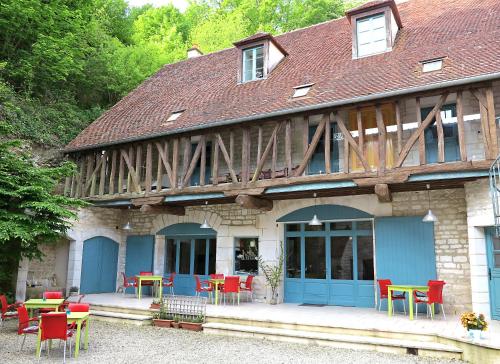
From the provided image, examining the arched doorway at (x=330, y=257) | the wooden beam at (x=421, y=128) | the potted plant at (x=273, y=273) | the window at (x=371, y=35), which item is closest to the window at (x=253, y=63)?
the window at (x=371, y=35)

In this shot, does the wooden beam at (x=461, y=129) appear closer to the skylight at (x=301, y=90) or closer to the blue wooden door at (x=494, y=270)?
the blue wooden door at (x=494, y=270)

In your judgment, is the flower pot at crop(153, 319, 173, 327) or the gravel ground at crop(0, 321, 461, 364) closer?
the gravel ground at crop(0, 321, 461, 364)

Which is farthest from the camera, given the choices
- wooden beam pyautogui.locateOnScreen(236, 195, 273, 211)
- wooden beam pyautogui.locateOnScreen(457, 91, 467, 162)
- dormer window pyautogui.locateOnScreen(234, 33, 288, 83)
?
dormer window pyautogui.locateOnScreen(234, 33, 288, 83)

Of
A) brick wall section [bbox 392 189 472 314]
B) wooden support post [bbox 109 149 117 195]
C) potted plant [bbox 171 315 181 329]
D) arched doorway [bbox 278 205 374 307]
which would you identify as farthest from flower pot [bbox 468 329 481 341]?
wooden support post [bbox 109 149 117 195]

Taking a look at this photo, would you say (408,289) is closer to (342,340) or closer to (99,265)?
(342,340)

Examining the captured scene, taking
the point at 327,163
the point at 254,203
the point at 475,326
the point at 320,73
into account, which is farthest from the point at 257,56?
the point at 475,326

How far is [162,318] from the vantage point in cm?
818

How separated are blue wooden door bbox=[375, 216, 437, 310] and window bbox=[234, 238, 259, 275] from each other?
3045 millimetres

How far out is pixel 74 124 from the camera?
536 inches

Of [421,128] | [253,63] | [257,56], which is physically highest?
[257,56]

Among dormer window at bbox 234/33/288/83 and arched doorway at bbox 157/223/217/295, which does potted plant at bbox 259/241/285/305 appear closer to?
arched doorway at bbox 157/223/217/295

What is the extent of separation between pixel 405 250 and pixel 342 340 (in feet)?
9.69

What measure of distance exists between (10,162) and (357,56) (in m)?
8.13

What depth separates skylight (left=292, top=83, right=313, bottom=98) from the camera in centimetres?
932
